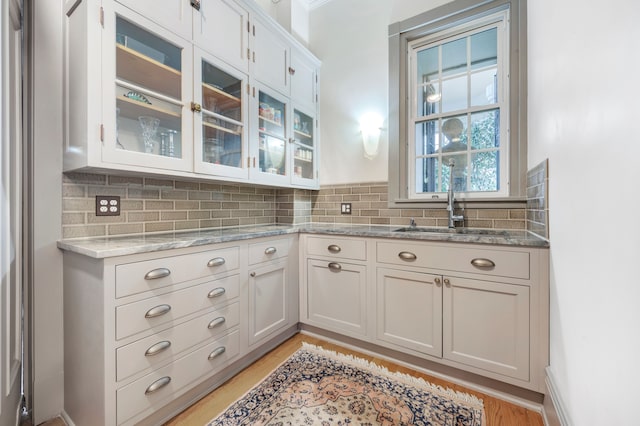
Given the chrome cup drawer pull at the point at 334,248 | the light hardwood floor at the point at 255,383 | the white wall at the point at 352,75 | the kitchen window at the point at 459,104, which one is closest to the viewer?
the light hardwood floor at the point at 255,383

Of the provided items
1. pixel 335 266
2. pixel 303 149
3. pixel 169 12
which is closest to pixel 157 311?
A: pixel 335 266

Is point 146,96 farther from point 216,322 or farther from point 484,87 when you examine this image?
point 484,87

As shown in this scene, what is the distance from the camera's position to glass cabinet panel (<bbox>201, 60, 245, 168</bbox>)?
177 centimetres

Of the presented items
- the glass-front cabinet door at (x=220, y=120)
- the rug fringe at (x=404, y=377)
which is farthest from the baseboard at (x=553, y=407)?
the glass-front cabinet door at (x=220, y=120)

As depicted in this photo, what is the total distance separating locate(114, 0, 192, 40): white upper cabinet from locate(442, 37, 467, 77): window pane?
76.7 inches

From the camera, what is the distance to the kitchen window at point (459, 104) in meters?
2.00

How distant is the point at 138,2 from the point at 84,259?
1309 millimetres

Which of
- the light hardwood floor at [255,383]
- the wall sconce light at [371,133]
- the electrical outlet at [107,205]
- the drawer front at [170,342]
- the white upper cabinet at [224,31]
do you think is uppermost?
the white upper cabinet at [224,31]

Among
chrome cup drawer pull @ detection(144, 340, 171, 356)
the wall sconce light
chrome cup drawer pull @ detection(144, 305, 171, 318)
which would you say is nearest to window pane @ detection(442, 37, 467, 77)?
the wall sconce light

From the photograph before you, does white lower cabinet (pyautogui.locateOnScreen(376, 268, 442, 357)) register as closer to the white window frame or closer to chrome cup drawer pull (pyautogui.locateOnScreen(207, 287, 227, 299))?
the white window frame

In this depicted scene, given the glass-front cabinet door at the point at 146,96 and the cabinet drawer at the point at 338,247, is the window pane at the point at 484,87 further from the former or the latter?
the glass-front cabinet door at the point at 146,96

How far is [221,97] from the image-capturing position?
1.88 metres

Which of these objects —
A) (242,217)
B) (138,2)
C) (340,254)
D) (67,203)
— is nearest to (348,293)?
→ (340,254)

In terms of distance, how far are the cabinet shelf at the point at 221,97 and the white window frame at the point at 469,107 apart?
1464 millimetres
